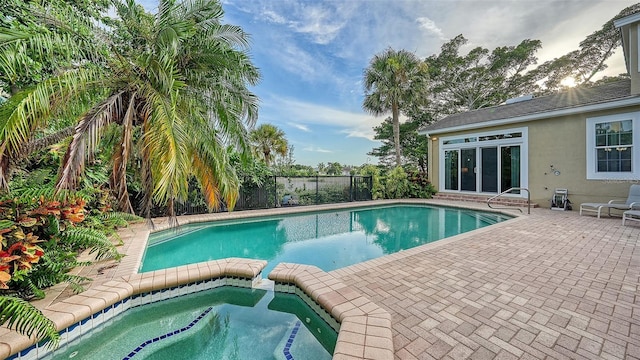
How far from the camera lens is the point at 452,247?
212 inches

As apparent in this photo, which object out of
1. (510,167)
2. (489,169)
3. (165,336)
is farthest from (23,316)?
(489,169)

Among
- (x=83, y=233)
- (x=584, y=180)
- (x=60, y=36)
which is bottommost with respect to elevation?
(x=83, y=233)

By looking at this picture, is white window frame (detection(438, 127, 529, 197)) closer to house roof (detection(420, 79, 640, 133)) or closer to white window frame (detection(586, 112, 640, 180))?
house roof (detection(420, 79, 640, 133))

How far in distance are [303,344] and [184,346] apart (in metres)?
1.32

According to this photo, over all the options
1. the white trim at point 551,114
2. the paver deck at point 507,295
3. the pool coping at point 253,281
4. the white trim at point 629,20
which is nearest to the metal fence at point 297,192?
the paver deck at point 507,295

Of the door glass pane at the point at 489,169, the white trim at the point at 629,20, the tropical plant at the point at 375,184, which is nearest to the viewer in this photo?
the white trim at the point at 629,20

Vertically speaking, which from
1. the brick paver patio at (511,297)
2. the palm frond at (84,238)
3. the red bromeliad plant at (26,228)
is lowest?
the brick paver patio at (511,297)

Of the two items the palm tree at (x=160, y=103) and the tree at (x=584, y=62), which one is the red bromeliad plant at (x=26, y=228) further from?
the tree at (x=584, y=62)

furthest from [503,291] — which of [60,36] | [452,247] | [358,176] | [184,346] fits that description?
[358,176]

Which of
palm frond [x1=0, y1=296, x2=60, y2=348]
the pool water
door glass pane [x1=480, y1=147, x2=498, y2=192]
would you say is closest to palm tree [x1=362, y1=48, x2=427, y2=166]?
door glass pane [x1=480, y1=147, x2=498, y2=192]

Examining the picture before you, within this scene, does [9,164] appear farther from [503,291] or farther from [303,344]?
[503,291]

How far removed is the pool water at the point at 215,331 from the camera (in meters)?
2.71

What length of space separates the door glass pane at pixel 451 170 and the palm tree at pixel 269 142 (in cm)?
1124

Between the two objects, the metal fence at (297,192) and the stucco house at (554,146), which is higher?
the stucco house at (554,146)
